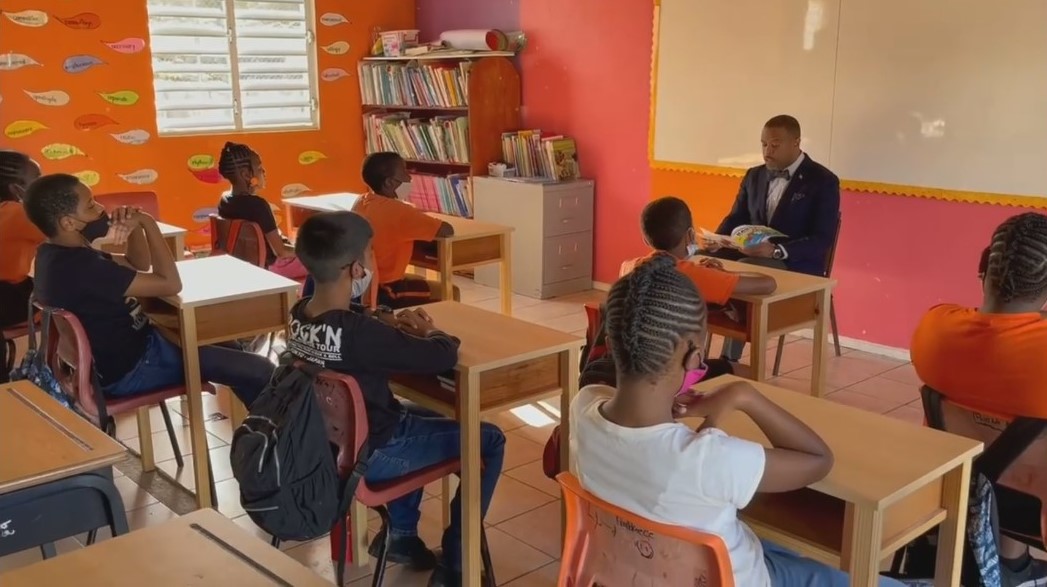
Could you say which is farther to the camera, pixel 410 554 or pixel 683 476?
pixel 410 554

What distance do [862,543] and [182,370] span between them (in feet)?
7.52

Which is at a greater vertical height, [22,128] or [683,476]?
[22,128]

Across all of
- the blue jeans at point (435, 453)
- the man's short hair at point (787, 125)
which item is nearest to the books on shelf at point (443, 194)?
the man's short hair at point (787, 125)

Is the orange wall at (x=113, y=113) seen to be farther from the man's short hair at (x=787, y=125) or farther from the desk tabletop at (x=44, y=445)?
the desk tabletop at (x=44, y=445)

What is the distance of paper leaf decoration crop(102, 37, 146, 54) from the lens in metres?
6.23

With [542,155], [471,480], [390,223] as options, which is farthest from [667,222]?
[542,155]

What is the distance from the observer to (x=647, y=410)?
157 centimetres

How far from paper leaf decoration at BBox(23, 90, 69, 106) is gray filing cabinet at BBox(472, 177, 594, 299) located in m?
2.77

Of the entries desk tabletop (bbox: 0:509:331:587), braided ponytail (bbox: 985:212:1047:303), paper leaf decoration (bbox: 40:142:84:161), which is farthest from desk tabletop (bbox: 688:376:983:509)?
paper leaf decoration (bbox: 40:142:84:161)

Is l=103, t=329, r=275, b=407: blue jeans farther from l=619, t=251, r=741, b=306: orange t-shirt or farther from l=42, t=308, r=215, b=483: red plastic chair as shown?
l=619, t=251, r=741, b=306: orange t-shirt

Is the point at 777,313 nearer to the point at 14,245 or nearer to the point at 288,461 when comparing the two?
the point at 288,461

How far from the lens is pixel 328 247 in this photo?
7.61ft

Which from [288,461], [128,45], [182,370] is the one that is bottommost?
[182,370]

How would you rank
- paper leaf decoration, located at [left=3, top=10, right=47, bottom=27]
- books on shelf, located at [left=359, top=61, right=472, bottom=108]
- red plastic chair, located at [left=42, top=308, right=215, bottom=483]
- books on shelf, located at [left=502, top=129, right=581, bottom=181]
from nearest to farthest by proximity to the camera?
red plastic chair, located at [left=42, top=308, right=215, bottom=483] < paper leaf decoration, located at [left=3, top=10, right=47, bottom=27] < books on shelf, located at [left=502, top=129, right=581, bottom=181] < books on shelf, located at [left=359, top=61, right=472, bottom=108]
